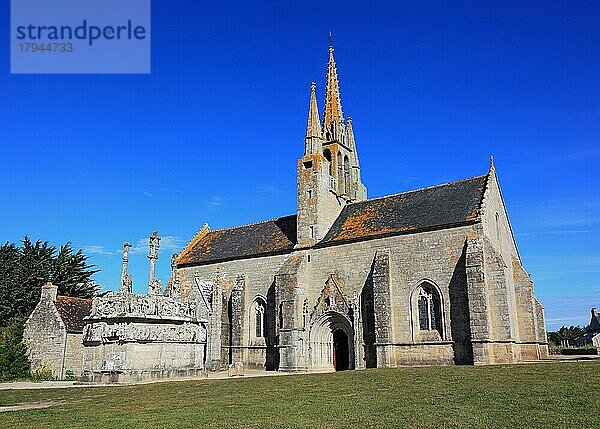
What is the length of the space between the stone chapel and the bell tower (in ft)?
0.32

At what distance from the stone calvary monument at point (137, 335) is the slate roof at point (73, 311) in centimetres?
669

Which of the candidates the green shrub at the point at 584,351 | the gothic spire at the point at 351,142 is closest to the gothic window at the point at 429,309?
the gothic spire at the point at 351,142

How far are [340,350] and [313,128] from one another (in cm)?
1627

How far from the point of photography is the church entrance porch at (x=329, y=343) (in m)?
32.3

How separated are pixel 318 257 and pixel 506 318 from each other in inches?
497

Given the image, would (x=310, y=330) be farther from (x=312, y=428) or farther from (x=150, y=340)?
(x=312, y=428)

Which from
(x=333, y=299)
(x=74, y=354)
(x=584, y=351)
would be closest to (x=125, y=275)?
(x=74, y=354)

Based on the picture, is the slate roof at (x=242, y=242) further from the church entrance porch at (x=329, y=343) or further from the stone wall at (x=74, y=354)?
the stone wall at (x=74, y=354)

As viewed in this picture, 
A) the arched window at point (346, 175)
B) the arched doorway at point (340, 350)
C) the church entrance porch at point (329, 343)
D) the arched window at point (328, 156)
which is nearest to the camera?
the church entrance porch at point (329, 343)

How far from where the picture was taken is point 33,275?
39.7 meters

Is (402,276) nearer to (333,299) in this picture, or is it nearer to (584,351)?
(333,299)

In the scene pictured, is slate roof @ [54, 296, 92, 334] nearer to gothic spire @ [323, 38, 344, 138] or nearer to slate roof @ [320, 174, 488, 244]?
slate roof @ [320, 174, 488, 244]

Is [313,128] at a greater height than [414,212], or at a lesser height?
greater

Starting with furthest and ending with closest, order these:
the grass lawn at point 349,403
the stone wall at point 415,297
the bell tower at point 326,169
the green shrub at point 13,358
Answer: the bell tower at point 326,169 < the green shrub at point 13,358 < the stone wall at point 415,297 < the grass lawn at point 349,403
